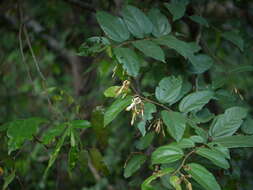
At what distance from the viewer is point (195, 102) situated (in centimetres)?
81

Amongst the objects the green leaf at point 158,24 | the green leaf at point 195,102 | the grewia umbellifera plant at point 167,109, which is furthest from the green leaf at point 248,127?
the green leaf at point 158,24

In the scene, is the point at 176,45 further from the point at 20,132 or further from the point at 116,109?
the point at 20,132

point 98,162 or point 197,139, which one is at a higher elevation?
point 197,139

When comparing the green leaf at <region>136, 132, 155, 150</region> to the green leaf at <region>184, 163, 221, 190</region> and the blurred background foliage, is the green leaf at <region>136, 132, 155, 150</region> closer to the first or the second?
the blurred background foliage

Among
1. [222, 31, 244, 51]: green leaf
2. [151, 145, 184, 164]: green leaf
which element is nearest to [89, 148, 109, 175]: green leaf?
[151, 145, 184, 164]: green leaf

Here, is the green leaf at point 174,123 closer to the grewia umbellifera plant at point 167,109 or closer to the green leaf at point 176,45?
the grewia umbellifera plant at point 167,109

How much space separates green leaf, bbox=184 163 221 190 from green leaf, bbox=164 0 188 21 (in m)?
0.48

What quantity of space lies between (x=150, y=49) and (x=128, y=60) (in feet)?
0.24

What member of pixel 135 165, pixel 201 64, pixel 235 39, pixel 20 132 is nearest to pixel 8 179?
pixel 20 132

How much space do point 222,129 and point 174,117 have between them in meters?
0.14

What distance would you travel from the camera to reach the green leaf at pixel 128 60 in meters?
0.78

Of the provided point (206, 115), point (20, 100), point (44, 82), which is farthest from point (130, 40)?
Result: point (20, 100)

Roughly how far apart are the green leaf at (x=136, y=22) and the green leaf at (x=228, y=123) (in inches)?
12.5

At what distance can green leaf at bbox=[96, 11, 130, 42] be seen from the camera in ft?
2.75
